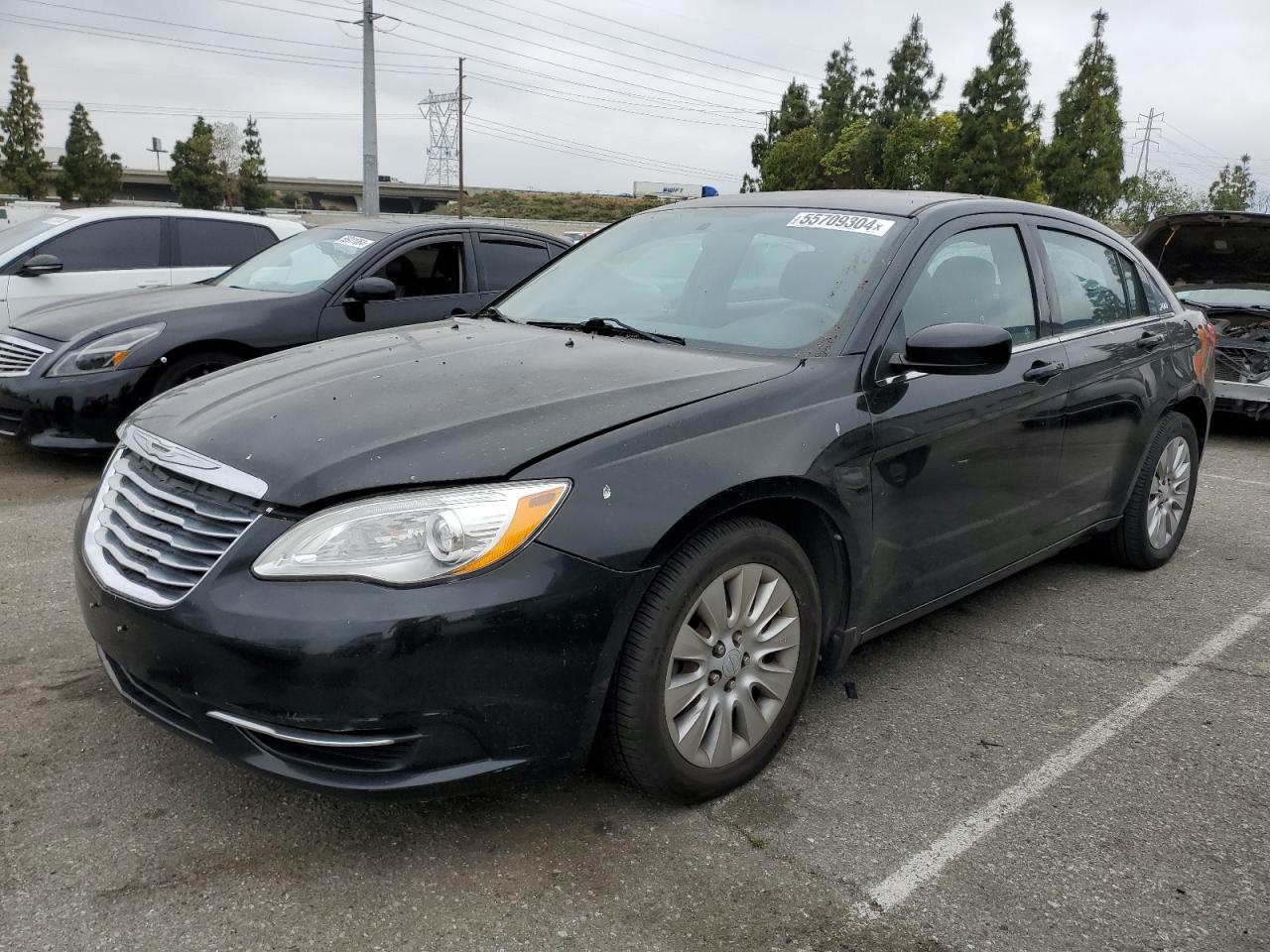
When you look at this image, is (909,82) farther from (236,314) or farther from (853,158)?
(236,314)

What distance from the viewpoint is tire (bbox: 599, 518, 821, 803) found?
251cm

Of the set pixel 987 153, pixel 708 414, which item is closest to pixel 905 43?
pixel 987 153

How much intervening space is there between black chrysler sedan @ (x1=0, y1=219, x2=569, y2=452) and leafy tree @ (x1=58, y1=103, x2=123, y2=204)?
73870 mm

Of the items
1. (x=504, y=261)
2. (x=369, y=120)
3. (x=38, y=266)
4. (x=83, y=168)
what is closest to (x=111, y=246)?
(x=38, y=266)

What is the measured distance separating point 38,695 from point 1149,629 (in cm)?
391

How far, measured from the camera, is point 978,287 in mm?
3646

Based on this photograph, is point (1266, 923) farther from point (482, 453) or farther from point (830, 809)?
point (482, 453)

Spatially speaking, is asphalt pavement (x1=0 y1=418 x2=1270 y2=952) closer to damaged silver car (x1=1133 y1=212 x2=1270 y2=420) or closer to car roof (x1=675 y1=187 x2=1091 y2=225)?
car roof (x1=675 y1=187 x2=1091 y2=225)

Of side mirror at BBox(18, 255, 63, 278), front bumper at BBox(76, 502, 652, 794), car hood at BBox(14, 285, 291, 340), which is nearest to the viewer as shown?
front bumper at BBox(76, 502, 652, 794)

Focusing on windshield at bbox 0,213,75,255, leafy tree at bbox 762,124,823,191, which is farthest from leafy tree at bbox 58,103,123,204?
windshield at bbox 0,213,75,255

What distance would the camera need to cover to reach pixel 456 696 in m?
2.26

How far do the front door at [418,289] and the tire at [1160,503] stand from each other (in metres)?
4.13

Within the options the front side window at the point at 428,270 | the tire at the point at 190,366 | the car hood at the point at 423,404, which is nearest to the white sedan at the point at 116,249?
the front side window at the point at 428,270

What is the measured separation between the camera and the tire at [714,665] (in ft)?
8.23
